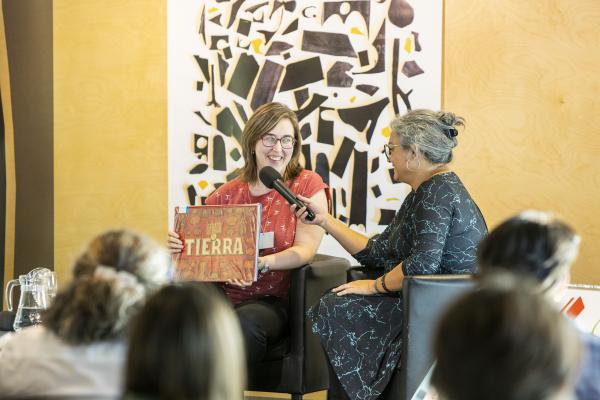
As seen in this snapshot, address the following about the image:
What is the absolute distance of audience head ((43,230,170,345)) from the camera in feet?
4.79

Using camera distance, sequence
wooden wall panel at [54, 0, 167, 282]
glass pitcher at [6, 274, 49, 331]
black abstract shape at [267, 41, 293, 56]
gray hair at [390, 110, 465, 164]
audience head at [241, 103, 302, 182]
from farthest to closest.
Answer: wooden wall panel at [54, 0, 167, 282] < black abstract shape at [267, 41, 293, 56] < audience head at [241, 103, 302, 182] < gray hair at [390, 110, 465, 164] < glass pitcher at [6, 274, 49, 331]

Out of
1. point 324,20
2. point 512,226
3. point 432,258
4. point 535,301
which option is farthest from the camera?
point 324,20

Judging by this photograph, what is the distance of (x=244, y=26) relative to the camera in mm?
4465

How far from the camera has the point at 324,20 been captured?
4.32 metres

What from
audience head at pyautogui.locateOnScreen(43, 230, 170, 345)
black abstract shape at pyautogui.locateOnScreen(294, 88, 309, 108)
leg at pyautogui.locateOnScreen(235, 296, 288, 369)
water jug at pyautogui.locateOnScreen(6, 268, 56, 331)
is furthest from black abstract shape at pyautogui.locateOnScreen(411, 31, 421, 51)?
audience head at pyautogui.locateOnScreen(43, 230, 170, 345)

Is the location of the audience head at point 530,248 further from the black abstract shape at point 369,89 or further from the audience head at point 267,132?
the black abstract shape at point 369,89

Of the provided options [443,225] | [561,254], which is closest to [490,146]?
[443,225]

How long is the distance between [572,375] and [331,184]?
3.29 m

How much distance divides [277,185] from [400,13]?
4.60 feet

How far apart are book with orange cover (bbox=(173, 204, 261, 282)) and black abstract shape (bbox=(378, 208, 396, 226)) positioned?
3.61 feet

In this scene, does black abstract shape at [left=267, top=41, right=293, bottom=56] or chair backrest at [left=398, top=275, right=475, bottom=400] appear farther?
black abstract shape at [left=267, top=41, right=293, bottom=56]

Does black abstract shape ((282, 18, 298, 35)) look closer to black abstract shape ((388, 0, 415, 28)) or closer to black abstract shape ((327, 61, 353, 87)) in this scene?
black abstract shape ((327, 61, 353, 87))

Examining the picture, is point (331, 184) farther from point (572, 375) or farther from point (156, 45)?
point (572, 375)

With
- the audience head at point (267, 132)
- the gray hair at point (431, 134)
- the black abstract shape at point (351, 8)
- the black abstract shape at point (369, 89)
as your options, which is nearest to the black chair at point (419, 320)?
the gray hair at point (431, 134)
